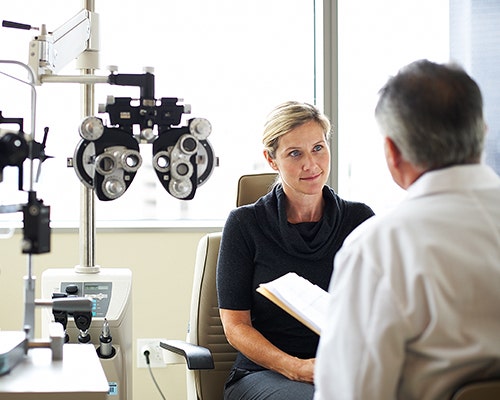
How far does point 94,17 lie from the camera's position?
99.8 inches

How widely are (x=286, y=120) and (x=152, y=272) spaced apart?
1.24 meters

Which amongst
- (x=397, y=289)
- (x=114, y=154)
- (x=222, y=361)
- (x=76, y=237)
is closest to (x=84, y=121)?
(x=114, y=154)

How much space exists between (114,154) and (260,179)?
3.05 ft

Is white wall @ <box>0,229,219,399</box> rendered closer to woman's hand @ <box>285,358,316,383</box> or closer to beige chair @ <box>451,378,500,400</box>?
woman's hand @ <box>285,358,316,383</box>

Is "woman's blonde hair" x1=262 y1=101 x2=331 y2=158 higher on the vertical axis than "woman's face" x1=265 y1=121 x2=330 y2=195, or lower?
higher

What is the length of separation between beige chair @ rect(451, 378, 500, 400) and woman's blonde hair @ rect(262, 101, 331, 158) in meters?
1.36

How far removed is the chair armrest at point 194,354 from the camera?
7.48ft

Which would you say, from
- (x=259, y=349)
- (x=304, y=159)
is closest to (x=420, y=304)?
(x=259, y=349)

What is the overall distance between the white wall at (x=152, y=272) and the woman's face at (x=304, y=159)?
3.60 feet

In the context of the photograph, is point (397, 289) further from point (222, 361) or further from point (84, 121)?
point (222, 361)

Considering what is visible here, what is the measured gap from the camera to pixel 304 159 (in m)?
2.46

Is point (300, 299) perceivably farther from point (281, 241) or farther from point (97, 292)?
point (97, 292)

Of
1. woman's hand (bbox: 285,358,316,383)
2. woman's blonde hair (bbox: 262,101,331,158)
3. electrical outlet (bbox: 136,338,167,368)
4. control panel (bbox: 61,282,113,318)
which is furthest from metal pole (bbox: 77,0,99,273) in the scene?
electrical outlet (bbox: 136,338,167,368)

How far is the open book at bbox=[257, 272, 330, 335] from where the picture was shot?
1.94m
